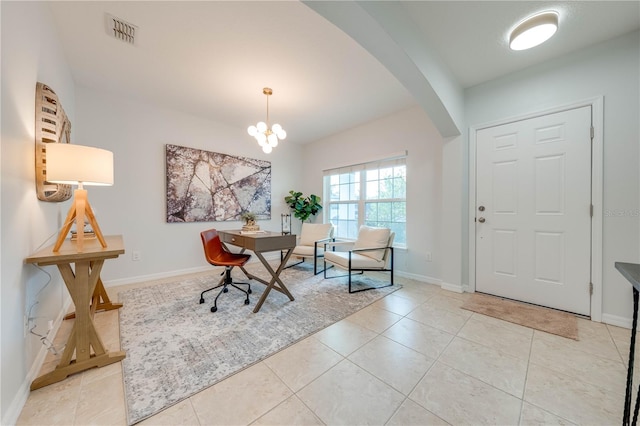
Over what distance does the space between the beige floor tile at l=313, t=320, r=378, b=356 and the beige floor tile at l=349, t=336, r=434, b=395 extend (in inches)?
2.5

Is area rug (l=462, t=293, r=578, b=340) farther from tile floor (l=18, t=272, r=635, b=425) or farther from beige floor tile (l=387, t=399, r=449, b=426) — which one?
beige floor tile (l=387, t=399, r=449, b=426)

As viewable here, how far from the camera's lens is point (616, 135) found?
6.70ft

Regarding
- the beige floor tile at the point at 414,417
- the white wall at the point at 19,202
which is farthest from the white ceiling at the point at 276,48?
the beige floor tile at the point at 414,417

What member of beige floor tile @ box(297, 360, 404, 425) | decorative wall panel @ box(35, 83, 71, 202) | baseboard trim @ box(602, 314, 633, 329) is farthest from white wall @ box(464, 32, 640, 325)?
decorative wall panel @ box(35, 83, 71, 202)


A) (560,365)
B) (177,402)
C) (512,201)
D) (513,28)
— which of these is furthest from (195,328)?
(513,28)

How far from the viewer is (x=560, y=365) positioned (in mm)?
1550

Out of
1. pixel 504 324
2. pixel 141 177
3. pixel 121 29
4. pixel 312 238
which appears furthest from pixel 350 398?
pixel 141 177

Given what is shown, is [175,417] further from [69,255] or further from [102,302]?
[102,302]

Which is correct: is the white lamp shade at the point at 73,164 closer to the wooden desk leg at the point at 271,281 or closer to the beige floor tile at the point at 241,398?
the wooden desk leg at the point at 271,281

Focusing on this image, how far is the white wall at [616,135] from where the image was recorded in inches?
77.6

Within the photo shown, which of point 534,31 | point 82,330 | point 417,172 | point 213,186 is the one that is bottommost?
point 82,330

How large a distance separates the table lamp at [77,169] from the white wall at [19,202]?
111 mm

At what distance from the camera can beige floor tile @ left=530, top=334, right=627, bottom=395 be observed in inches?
55.1

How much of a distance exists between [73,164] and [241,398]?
1.80 m
